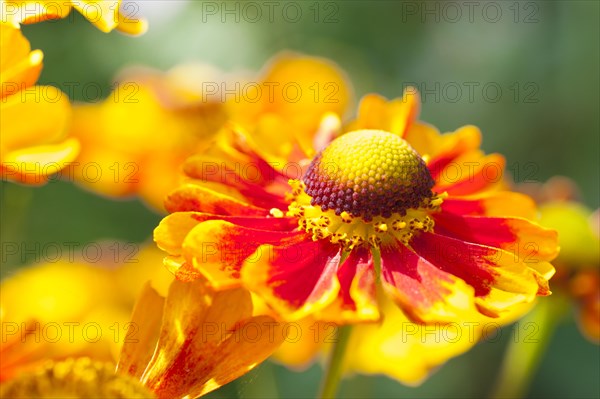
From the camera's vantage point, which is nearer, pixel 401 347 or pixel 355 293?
pixel 355 293

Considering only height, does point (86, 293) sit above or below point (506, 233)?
below

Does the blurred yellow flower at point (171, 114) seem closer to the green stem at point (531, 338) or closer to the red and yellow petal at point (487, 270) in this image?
the green stem at point (531, 338)

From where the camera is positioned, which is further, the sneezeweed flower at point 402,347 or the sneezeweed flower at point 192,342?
the sneezeweed flower at point 402,347

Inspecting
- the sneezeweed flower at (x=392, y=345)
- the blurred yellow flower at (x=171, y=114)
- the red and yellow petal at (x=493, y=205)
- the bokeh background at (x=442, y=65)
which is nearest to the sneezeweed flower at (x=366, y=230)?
the red and yellow petal at (x=493, y=205)

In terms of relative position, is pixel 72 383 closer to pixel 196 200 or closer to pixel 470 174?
pixel 196 200

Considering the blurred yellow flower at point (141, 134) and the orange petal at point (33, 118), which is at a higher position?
the orange petal at point (33, 118)

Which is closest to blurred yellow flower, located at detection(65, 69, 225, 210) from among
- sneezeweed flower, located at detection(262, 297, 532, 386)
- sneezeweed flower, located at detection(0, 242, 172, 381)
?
sneezeweed flower, located at detection(0, 242, 172, 381)

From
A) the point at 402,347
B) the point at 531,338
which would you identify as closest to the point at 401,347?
the point at 402,347

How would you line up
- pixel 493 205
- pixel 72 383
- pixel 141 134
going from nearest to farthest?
pixel 72 383 < pixel 493 205 < pixel 141 134
